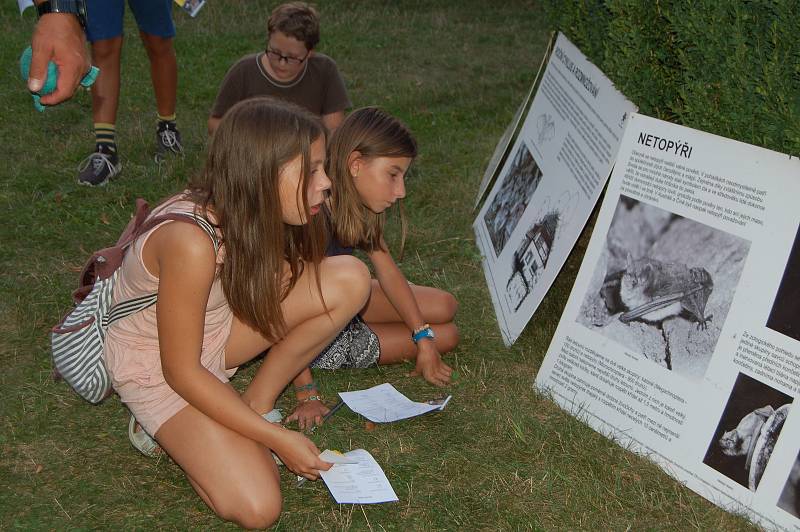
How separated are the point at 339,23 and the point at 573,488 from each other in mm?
8648

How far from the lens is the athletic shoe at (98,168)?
6.02 meters

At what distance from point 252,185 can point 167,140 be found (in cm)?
388

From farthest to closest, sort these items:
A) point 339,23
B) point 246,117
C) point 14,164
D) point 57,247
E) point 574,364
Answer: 1. point 339,23
2. point 14,164
3. point 57,247
4. point 574,364
5. point 246,117

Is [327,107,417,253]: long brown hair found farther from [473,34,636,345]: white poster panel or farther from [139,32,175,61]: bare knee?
[139,32,175,61]: bare knee

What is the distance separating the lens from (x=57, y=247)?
17.0ft

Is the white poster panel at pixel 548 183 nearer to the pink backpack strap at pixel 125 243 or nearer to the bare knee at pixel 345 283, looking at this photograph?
the bare knee at pixel 345 283

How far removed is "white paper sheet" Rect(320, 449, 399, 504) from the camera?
121 inches

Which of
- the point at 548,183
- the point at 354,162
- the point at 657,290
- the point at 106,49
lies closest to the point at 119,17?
the point at 106,49

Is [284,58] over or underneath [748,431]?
over

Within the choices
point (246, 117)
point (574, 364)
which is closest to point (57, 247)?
point (246, 117)

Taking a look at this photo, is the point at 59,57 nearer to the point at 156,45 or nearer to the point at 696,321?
the point at 696,321

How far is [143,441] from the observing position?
338cm

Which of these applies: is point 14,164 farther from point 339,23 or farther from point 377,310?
point 339,23

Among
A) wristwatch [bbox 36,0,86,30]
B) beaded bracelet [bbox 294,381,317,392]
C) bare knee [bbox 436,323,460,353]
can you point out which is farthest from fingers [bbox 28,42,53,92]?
bare knee [bbox 436,323,460,353]
